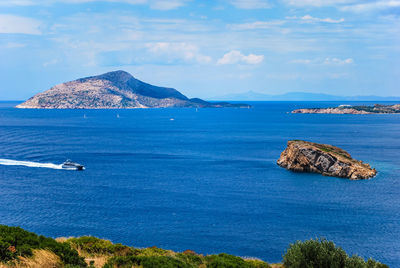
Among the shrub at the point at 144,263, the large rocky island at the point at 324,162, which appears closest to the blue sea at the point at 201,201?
the large rocky island at the point at 324,162

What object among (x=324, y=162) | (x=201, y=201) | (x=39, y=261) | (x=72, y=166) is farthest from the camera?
(x=72, y=166)

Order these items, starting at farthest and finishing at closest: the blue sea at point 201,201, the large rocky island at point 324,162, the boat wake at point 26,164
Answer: the boat wake at point 26,164 → the large rocky island at point 324,162 → the blue sea at point 201,201

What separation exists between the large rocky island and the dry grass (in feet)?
231

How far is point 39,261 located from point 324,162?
241 feet

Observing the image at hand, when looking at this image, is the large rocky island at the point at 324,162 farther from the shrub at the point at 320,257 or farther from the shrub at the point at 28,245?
the shrub at the point at 28,245

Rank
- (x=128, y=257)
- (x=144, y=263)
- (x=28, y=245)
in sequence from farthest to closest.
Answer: (x=128, y=257) < (x=28, y=245) < (x=144, y=263)

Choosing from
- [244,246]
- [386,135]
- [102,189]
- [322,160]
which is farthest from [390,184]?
[386,135]

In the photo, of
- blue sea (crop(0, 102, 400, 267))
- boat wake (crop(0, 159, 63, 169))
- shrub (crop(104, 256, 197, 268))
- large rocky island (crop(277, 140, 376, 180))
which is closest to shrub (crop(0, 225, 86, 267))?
shrub (crop(104, 256, 197, 268))

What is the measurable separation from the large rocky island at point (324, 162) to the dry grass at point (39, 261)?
2771 inches

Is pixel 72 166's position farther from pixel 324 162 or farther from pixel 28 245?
pixel 28 245

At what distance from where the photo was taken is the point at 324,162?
267 ft

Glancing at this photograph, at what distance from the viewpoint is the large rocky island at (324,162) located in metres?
77.6

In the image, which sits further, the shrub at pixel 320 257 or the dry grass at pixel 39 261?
the shrub at pixel 320 257

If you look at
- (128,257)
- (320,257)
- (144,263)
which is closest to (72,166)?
(128,257)
